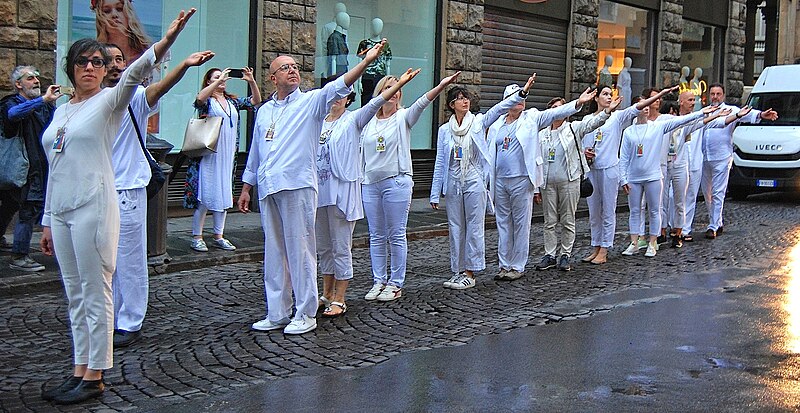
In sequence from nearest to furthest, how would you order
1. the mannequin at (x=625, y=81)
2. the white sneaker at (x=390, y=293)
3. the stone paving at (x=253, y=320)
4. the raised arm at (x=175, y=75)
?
the raised arm at (x=175, y=75) → the stone paving at (x=253, y=320) → the white sneaker at (x=390, y=293) → the mannequin at (x=625, y=81)

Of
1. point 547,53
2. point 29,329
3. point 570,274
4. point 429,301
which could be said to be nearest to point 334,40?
point 547,53

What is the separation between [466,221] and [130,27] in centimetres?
623

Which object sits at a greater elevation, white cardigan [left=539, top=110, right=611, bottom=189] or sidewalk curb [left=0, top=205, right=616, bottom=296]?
white cardigan [left=539, top=110, right=611, bottom=189]

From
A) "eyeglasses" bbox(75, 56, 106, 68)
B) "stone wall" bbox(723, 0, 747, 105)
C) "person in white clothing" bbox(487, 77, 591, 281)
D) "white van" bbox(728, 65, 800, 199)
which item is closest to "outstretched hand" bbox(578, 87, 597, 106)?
"person in white clothing" bbox(487, 77, 591, 281)

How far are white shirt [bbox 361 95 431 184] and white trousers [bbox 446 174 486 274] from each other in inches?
34.8

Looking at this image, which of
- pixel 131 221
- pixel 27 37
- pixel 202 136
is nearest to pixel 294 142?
pixel 131 221

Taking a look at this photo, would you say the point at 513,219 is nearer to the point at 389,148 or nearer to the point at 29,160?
the point at 389,148

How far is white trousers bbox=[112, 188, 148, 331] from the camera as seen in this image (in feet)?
22.4

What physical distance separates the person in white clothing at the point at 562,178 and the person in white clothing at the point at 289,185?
13.0 ft

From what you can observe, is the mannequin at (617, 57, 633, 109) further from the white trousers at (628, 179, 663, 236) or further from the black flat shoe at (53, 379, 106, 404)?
the black flat shoe at (53, 379, 106, 404)

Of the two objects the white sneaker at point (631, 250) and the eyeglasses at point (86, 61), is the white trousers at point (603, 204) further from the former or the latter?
the eyeglasses at point (86, 61)

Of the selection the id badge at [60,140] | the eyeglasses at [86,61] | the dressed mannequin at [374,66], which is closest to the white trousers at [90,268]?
the id badge at [60,140]

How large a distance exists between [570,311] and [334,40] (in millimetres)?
9074

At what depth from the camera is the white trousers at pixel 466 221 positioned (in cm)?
925
